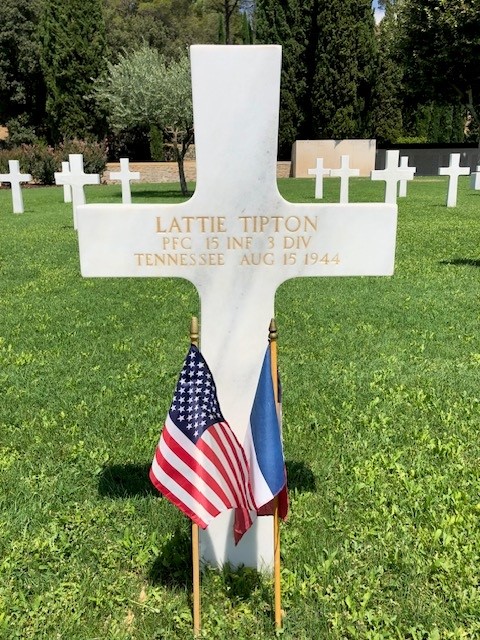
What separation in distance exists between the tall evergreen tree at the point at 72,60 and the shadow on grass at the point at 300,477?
1290 inches

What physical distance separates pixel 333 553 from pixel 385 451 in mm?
993

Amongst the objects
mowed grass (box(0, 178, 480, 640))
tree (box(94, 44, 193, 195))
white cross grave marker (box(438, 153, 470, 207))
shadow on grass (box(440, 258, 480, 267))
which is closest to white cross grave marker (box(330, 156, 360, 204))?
white cross grave marker (box(438, 153, 470, 207))

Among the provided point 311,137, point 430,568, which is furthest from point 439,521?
point 311,137

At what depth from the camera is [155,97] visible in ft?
70.0

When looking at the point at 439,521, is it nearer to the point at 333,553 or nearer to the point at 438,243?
the point at 333,553

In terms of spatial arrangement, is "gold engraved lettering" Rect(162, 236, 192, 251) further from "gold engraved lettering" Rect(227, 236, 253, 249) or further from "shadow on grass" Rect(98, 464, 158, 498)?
"shadow on grass" Rect(98, 464, 158, 498)

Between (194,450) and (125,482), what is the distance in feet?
4.09

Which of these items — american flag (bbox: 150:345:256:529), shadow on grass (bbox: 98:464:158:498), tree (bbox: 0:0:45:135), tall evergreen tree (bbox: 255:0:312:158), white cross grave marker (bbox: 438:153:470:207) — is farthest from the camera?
tree (bbox: 0:0:45:135)

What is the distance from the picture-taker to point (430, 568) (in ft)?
8.61

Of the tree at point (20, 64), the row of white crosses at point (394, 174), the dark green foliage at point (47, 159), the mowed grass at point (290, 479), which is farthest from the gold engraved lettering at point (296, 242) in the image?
the tree at point (20, 64)

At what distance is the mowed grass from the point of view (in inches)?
95.8

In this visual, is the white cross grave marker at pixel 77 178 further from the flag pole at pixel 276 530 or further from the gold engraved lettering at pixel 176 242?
the flag pole at pixel 276 530

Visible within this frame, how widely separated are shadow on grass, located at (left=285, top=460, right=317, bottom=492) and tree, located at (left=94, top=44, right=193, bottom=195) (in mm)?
19059

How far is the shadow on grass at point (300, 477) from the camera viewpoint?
3.25m
